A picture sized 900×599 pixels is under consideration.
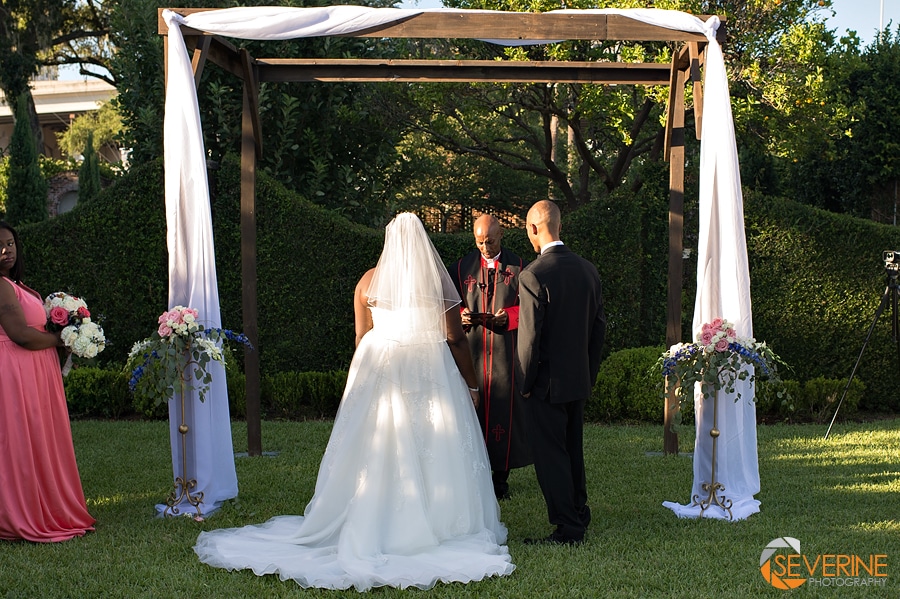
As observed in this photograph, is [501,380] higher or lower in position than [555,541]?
higher

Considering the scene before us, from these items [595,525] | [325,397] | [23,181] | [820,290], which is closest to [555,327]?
[595,525]

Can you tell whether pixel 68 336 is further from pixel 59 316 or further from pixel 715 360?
pixel 715 360

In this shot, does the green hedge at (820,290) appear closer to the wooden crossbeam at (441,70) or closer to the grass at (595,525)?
the grass at (595,525)

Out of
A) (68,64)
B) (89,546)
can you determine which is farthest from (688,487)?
(68,64)

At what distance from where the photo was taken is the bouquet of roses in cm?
548

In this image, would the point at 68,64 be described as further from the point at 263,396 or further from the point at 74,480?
the point at 74,480

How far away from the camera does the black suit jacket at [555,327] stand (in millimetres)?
5055

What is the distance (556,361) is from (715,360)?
49.7 inches

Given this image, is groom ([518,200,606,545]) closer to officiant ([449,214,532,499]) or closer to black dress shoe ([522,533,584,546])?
black dress shoe ([522,533,584,546])

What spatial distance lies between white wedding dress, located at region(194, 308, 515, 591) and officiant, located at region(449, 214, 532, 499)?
0.97m

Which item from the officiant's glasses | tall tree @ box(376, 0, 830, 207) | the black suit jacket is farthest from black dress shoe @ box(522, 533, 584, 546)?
tall tree @ box(376, 0, 830, 207)

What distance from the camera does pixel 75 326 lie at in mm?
5586

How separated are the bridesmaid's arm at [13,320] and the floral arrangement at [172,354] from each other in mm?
617

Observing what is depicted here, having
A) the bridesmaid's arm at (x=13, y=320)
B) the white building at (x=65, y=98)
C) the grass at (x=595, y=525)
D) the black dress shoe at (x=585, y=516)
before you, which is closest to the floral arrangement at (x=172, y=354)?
the bridesmaid's arm at (x=13, y=320)
